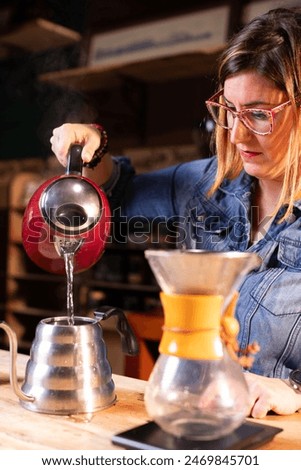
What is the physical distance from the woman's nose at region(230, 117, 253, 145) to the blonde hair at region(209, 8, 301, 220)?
10 centimetres

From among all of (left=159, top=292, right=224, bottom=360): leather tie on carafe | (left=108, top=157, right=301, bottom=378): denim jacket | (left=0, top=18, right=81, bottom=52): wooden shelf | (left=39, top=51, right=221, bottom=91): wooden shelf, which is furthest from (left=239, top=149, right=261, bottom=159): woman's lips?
(left=0, top=18, right=81, bottom=52): wooden shelf

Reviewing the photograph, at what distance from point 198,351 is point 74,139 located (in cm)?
69

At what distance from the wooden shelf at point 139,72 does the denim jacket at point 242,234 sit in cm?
223

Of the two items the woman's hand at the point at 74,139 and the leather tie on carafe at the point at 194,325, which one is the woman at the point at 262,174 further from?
the leather tie on carafe at the point at 194,325

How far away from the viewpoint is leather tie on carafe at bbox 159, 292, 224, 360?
76cm

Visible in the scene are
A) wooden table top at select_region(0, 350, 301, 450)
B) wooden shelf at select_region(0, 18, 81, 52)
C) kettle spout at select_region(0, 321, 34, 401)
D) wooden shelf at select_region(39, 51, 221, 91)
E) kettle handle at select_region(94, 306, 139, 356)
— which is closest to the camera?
wooden table top at select_region(0, 350, 301, 450)

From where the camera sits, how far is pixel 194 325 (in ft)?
2.49

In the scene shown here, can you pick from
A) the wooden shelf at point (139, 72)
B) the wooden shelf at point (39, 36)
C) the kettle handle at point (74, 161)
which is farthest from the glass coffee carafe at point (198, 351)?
the wooden shelf at point (39, 36)

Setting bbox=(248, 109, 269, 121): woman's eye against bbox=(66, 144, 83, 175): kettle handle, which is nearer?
bbox=(66, 144, 83, 175): kettle handle

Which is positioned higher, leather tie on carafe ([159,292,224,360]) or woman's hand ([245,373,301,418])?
leather tie on carafe ([159,292,224,360])

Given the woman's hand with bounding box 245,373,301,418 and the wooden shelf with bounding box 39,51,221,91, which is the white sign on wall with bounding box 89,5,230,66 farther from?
the woman's hand with bounding box 245,373,301,418

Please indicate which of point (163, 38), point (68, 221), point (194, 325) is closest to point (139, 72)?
point (163, 38)

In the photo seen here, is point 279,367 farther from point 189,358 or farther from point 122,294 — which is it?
point 122,294

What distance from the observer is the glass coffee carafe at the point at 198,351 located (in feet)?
2.46
